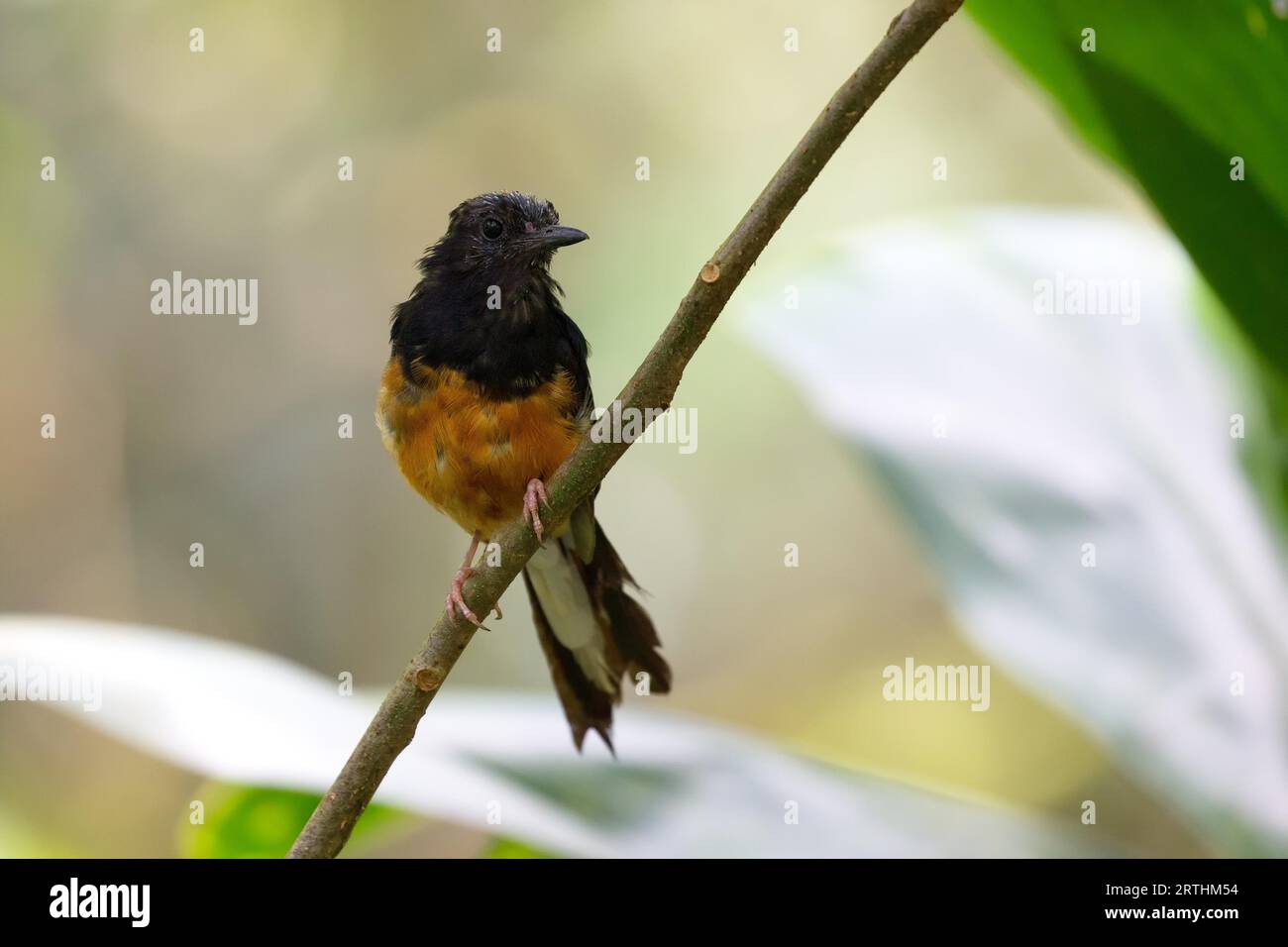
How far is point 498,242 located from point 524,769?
1.57 m

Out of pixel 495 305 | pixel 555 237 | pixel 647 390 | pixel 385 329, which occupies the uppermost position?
pixel 385 329

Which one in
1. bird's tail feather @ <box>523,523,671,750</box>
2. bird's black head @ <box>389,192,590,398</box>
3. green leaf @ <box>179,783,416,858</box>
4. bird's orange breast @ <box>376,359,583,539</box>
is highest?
bird's black head @ <box>389,192,590,398</box>

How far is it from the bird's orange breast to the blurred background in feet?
14.0

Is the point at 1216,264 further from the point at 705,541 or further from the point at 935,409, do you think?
the point at 705,541

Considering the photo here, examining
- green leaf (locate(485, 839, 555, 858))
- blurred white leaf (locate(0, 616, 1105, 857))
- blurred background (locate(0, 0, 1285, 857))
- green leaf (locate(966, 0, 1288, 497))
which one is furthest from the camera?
A: blurred background (locate(0, 0, 1285, 857))

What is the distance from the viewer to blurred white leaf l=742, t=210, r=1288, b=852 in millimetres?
2627

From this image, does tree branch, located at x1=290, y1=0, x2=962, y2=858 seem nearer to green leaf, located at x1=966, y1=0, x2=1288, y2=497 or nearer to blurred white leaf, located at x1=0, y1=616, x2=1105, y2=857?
blurred white leaf, located at x1=0, y1=616, x2=1105, y2=857

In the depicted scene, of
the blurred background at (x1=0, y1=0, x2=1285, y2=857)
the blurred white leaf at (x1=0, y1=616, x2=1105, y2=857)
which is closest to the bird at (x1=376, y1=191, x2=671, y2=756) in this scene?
the blurred white leaf at (x1=0, y1=616, x2=1105, y2=857)

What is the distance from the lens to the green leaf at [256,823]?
2572mm

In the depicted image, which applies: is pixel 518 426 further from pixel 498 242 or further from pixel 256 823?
pixel 256 823

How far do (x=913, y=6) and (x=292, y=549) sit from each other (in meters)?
7.52

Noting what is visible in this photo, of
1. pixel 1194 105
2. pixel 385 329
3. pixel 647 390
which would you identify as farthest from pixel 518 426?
pixel 385 329

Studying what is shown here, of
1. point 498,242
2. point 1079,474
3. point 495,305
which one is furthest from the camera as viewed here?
point 498,242

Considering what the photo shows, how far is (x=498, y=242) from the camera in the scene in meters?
3.45
